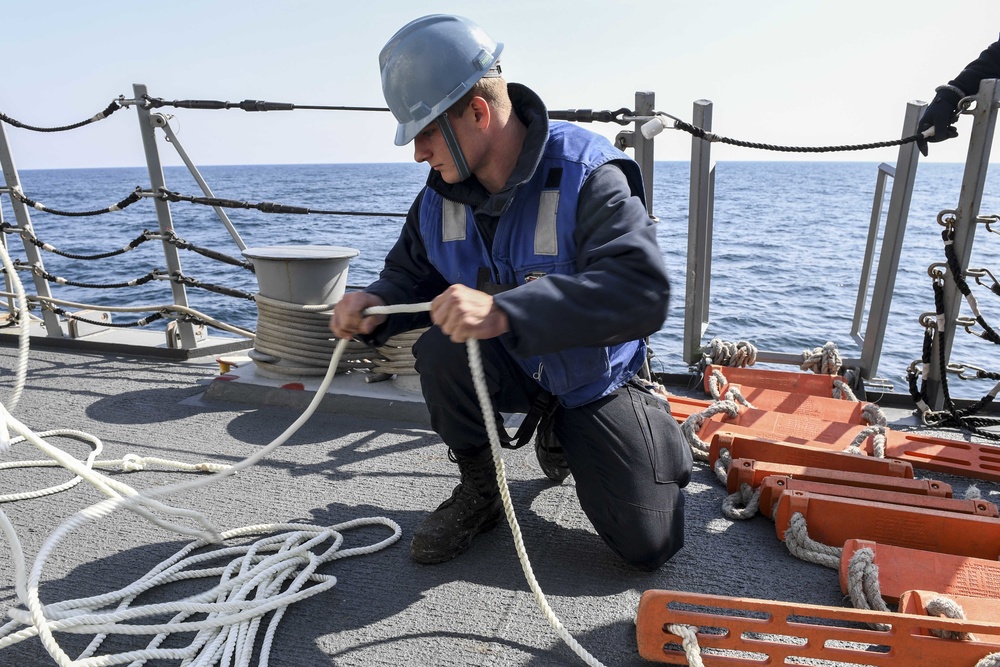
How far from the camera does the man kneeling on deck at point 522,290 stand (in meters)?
1.52

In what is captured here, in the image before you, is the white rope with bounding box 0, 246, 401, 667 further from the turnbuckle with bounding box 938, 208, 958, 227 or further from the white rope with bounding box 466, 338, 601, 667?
the turnbuckle with bounding box 938, 208, 958, 227

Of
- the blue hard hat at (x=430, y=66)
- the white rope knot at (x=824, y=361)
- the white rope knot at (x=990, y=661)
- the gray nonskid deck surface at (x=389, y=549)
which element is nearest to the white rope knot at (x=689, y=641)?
the gray nonskid deck surface at (x=389, y=549)

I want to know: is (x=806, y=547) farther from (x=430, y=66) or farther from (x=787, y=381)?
(x=430, y=66)

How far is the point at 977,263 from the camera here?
61.7ft

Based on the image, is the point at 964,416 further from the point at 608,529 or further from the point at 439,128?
the point at 439,128

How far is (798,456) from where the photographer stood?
2.37 m

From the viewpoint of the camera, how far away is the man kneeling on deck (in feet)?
4.99

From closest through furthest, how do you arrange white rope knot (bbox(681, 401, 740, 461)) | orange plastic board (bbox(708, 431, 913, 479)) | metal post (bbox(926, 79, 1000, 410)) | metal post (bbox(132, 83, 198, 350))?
1. orange plastic board (bbox(708, 431, 913, 479))
2. white rope knot (bbox(681, 401, 740, 461))
3. metal post (bbox(926, 79, 1000, 410))
4. metal post (bbox(132, 83, 198, 350))

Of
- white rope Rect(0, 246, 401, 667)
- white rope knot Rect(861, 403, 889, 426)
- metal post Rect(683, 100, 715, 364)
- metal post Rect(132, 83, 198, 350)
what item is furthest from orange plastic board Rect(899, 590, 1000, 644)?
metal post Rect(132, 83, 198, 350)

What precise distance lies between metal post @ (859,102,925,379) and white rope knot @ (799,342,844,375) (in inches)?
6.2


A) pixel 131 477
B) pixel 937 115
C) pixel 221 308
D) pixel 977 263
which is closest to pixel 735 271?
pixel 977 263

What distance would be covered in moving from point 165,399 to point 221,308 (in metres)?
11.2

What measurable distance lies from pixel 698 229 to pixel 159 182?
2606mm

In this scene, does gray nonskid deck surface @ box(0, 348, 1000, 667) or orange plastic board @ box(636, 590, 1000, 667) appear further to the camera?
gray nonskid deck surface @ box(0, 348, 1000, 667)
